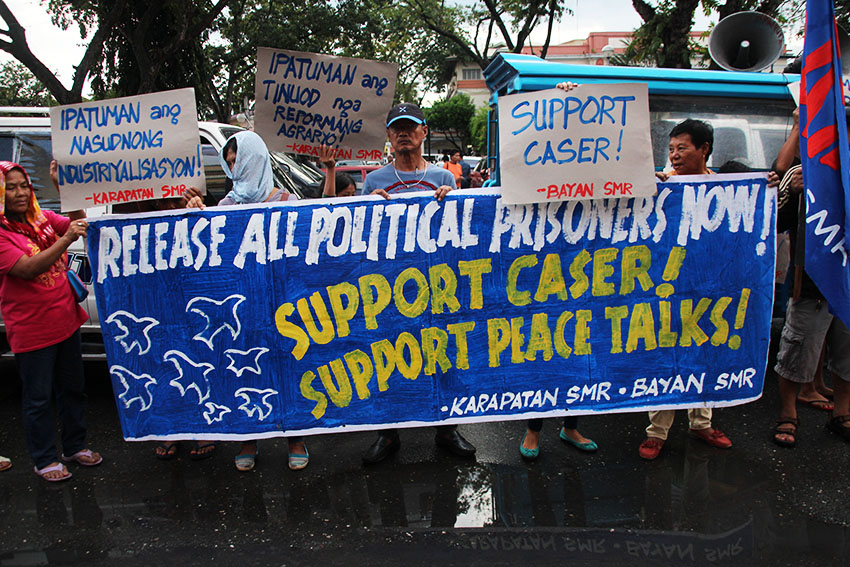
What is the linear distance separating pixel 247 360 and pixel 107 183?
114 cm

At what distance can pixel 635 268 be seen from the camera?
3.25 meters

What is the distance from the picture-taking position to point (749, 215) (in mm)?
3273

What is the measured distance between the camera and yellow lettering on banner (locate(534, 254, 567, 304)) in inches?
127

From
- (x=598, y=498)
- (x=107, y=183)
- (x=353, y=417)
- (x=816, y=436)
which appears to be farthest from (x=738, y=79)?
(x=107, y=183)

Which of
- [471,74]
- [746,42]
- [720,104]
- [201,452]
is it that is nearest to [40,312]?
[201,452]

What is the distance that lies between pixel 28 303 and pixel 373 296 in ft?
5.65

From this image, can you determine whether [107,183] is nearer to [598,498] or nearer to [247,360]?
[247,360]

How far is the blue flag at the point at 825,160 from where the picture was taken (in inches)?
116

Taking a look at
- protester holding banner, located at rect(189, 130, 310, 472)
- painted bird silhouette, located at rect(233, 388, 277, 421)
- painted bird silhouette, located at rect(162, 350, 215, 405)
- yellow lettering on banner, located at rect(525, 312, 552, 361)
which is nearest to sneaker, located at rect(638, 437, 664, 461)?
yellow lettering on banner, located at rect(525, 312, 552, 361)

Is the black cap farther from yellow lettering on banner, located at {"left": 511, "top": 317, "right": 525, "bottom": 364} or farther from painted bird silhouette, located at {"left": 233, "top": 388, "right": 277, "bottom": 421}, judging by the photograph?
painted bird silhouette, located at {"left": 233, "top": 388, "right": 277, "bottom": 421}

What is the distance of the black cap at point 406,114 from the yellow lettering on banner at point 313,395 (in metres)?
1.42

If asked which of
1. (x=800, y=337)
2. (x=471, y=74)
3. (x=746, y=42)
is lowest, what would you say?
(x=800, y=337)

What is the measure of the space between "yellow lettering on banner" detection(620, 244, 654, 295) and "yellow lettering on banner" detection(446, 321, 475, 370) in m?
0.80

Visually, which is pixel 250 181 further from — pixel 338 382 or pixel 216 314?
pixel 338 382
